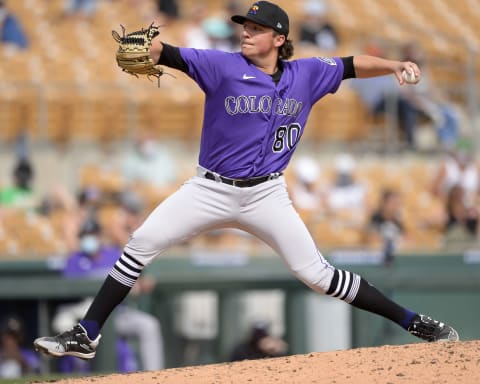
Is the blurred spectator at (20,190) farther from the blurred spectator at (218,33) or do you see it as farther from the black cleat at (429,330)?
the black cleat at (429,330)

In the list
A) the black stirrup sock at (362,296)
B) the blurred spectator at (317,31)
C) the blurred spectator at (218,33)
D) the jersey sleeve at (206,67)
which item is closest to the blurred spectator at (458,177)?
the blurred spectator at (317,31)

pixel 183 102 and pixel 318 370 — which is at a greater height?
pixel 183 102

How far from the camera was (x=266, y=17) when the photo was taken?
5387mm

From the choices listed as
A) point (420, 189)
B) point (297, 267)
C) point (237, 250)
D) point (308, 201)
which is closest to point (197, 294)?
point (237, 250)

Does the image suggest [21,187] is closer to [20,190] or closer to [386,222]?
[20,190]

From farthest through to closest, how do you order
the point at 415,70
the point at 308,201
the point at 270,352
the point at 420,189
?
1. the point at 420,189
2. the point at 308,201
3. the point at 270,352
4. the point at 415,70

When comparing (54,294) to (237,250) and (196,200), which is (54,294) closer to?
(237,250)

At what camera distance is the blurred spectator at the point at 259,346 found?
9094 millimetres

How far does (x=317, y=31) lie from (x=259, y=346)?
18.5 ft

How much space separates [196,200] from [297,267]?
58 cm

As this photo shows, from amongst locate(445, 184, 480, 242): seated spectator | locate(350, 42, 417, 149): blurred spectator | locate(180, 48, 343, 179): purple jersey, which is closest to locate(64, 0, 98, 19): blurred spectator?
locate(350, 42, 417, 149): blurred spectator

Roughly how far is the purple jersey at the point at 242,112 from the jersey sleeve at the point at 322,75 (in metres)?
0.13

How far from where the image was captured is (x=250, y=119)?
5.29 meters

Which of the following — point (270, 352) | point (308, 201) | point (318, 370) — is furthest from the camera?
point (308, 201)
